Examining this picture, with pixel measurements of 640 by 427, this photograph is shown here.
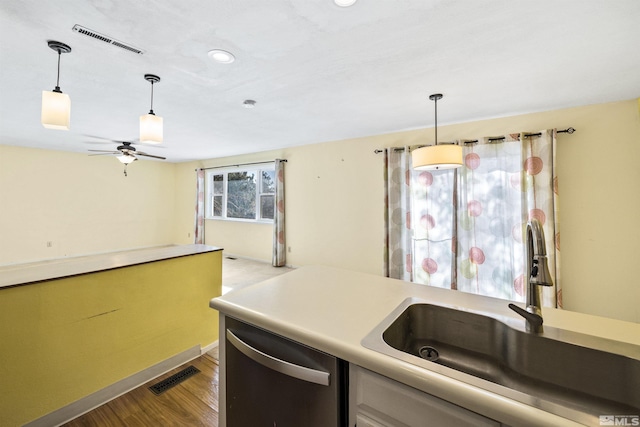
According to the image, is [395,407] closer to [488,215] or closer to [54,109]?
[54,109]

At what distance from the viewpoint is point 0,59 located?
6.35ft

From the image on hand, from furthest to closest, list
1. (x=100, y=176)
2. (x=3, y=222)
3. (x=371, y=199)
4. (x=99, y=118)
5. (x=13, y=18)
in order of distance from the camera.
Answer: (x=100, y=176) → (x=3, y=222) → (x=371, y=199) → (x=99, y=118) → (x=13, y=18)

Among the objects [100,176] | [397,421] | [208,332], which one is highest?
[100,176]

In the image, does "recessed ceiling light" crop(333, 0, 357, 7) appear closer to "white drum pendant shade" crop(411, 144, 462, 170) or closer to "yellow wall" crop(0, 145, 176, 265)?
"white drum pendant shade" crop(411, 144, 462, 170)

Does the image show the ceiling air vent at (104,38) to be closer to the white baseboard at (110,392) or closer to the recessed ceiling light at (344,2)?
the recessed ceiling light at (344,2)

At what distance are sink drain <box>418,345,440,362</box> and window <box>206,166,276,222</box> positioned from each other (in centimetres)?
476

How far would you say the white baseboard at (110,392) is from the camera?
4.78 ft

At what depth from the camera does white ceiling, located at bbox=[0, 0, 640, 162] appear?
147 cm

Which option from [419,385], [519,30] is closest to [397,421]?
[419,385]

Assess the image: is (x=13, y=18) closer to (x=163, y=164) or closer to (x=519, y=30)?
(x=519, y=30)

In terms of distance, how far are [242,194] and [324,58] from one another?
15.2 feet

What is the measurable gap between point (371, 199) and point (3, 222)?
6.88 metres

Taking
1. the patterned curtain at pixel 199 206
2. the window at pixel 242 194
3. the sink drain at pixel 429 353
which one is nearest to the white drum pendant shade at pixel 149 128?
the sink drain at pixel 429 353

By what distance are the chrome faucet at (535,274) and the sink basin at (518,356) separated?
0.05 metres
